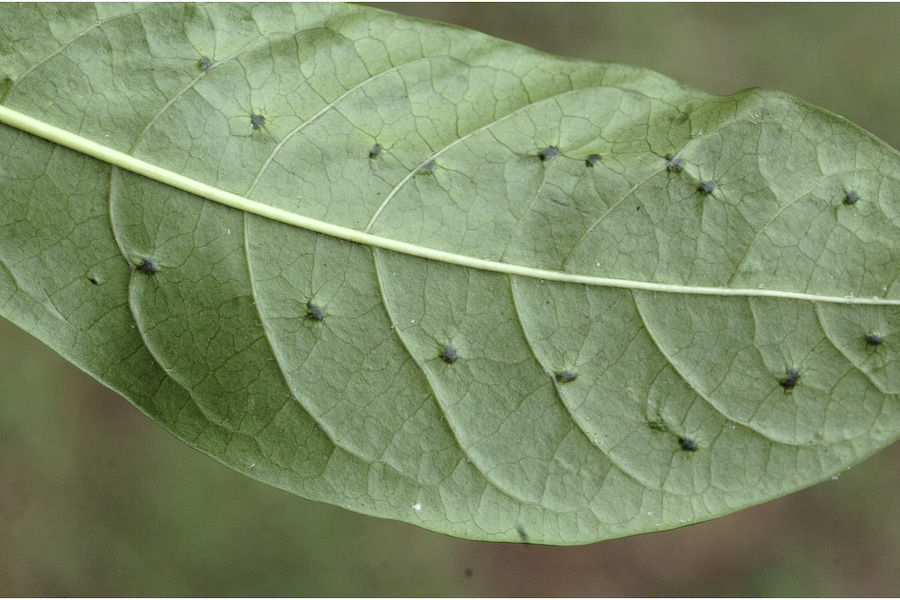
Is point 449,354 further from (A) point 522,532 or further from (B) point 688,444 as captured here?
(B) point 688,444


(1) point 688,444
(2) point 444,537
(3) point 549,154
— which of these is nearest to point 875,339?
(1) point 688,444

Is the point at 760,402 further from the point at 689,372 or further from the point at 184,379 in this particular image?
the point at 184,379

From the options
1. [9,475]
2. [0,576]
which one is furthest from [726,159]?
[0,576]

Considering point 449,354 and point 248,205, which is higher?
point 248,205

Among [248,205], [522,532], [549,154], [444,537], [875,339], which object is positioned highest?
[549,154]

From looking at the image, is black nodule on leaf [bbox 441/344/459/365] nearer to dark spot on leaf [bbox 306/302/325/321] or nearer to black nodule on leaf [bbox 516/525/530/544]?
dark spot on leaf [bbox 306/302/325/321]

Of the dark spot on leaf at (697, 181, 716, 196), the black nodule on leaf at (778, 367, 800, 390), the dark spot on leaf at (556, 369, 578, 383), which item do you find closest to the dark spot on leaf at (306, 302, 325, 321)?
the dark spot on leaf at (556, 369, 578, 383)

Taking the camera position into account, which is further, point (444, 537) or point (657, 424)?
A: point (444, 537)
